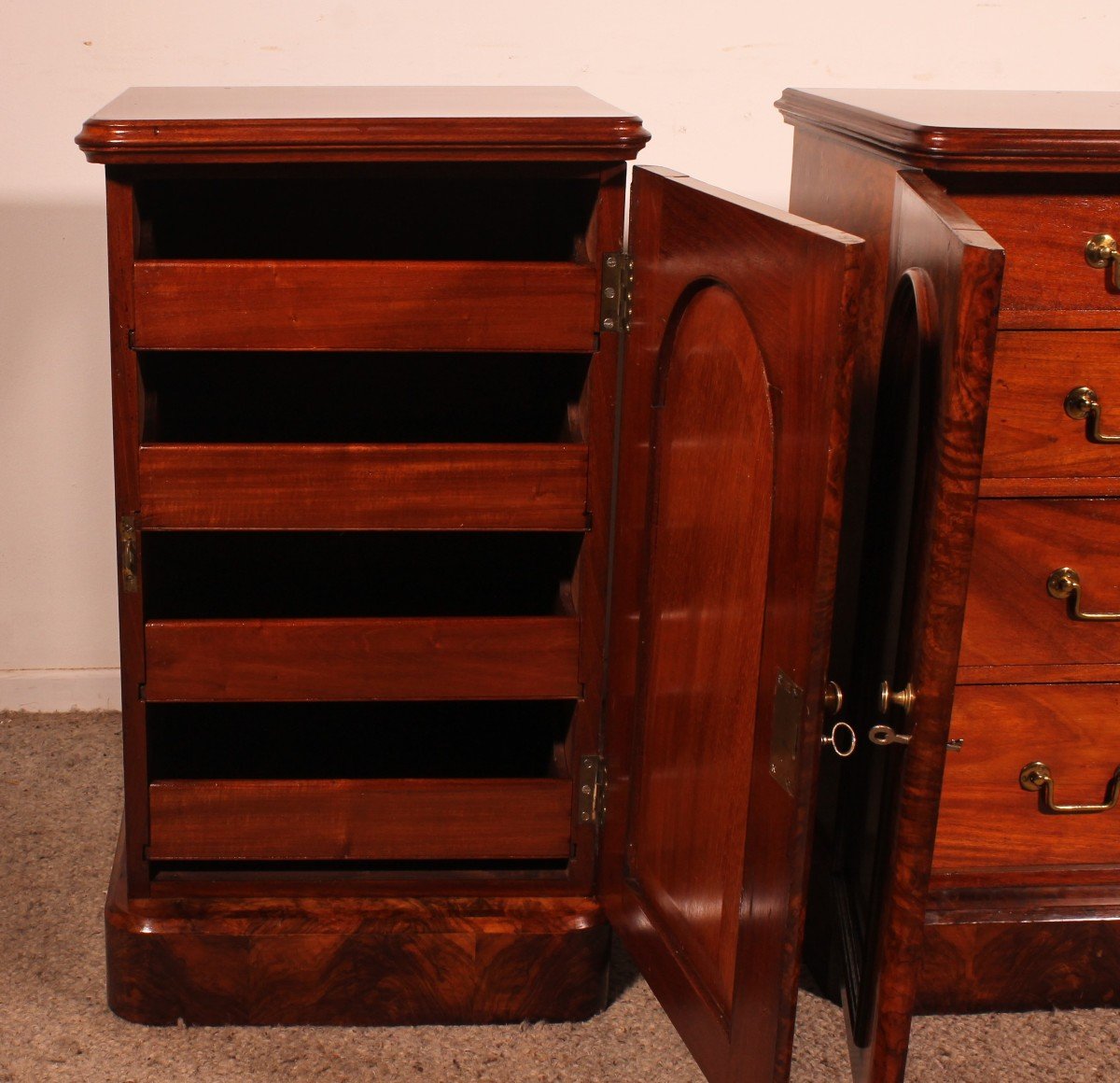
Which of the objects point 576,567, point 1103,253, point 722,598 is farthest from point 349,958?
point 1103,253

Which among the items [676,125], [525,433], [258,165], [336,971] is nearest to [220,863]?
[336,971]

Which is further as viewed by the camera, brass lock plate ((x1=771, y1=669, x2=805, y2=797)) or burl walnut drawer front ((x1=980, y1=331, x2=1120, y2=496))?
burl walnut drawer front ((x1=980, y1=331, x2=1120, y2=496))

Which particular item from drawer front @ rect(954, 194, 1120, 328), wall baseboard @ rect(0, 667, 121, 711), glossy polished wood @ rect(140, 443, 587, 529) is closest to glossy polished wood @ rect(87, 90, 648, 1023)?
glossy polished wood @ rect(140, 443, 587, 529)

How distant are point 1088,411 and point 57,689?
1.79 metres

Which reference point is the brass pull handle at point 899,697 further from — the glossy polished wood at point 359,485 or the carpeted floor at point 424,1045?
the carpeted floor at point 424,1045

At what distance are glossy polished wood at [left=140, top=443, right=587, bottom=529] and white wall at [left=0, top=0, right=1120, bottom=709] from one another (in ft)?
2.90

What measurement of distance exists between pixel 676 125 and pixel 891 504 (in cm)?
94

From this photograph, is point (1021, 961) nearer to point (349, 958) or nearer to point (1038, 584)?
point (1038, 584)

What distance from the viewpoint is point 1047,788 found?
62.9 inches

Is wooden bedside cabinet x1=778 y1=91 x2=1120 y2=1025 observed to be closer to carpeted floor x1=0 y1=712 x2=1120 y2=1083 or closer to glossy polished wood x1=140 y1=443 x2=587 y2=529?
carpeted floor x1=0 y1=712 x2=1120 y2=1083

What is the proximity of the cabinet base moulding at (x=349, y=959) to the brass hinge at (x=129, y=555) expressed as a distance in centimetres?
37

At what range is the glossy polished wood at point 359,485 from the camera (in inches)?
58.5

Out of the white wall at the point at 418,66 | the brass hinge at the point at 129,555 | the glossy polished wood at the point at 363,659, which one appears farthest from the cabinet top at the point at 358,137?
the white wall at the point at 418,66

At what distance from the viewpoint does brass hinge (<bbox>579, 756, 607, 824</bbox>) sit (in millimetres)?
1621
